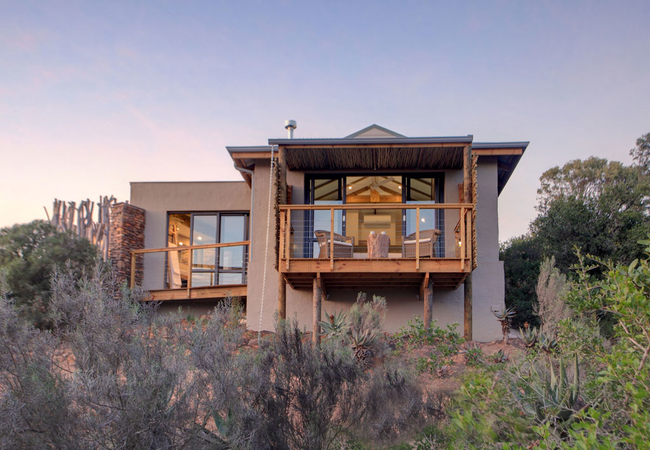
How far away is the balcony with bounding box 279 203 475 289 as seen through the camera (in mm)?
9328

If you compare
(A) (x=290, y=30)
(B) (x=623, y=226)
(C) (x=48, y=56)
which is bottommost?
(B) (x=623, y=226)

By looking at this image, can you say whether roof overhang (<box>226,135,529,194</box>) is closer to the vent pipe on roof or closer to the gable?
the vent pipe on roof

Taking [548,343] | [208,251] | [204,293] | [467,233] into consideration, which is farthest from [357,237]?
[548,343]

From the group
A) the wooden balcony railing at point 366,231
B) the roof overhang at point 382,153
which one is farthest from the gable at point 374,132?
the wooden balcony railing at point 366,231

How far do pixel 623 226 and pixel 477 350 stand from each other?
9.23m

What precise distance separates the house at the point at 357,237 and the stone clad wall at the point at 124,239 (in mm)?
34

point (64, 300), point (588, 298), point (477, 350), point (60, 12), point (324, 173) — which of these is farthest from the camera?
point (60, 12)

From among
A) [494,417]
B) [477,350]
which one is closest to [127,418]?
[494,417]

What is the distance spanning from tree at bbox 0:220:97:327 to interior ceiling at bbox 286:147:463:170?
5097 mm

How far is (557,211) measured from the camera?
1562 centimetres

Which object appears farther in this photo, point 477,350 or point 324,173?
point 324,173

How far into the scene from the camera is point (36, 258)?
10.4m

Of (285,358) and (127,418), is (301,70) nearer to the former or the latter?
(285,358)

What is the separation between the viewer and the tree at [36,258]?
9.90 m
